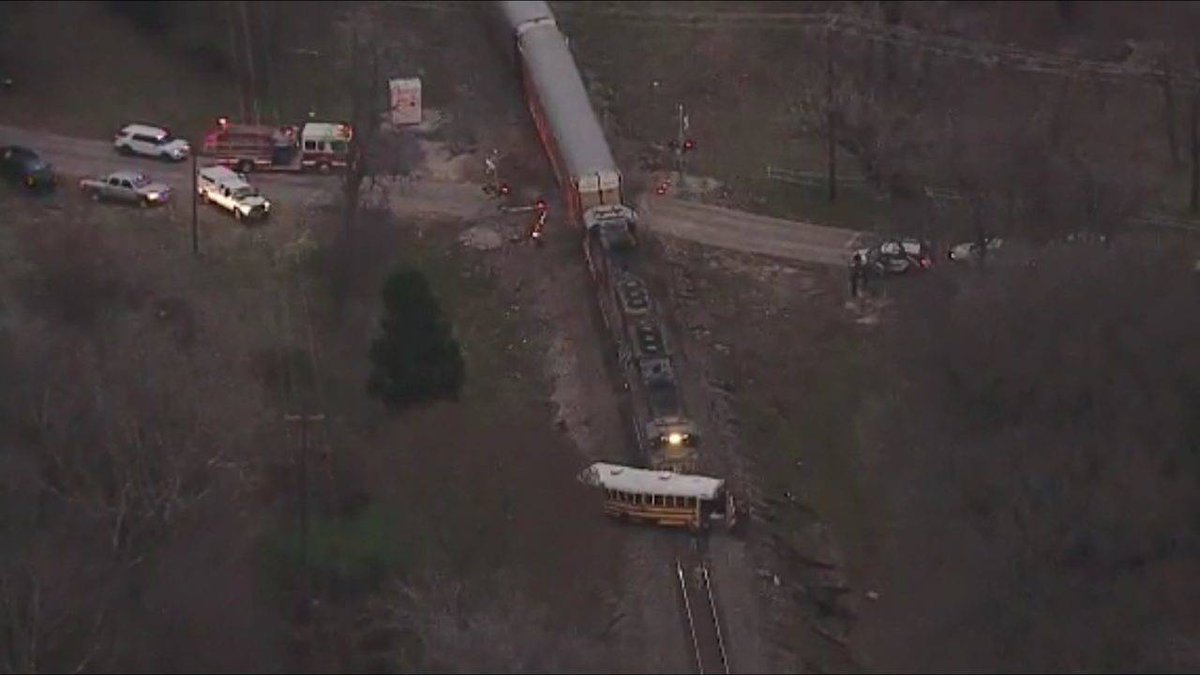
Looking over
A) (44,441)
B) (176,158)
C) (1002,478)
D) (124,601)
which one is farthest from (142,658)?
(176,158)

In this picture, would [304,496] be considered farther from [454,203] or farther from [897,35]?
[897,35]

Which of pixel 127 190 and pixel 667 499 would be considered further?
pixel 127 190

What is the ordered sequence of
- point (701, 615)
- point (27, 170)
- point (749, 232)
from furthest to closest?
point (27, 170) → point (749, 232) → point (701, 615)

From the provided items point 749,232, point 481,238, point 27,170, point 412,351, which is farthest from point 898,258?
point 27,170

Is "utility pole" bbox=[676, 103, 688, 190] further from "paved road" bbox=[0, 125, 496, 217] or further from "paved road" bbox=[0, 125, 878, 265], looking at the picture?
"paved road" bbox=[0, 125, 496, 217]

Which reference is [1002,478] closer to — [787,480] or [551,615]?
[787,480]

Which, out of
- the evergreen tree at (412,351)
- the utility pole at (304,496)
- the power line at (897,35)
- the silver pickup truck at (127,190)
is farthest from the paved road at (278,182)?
the power line at (897,35)
